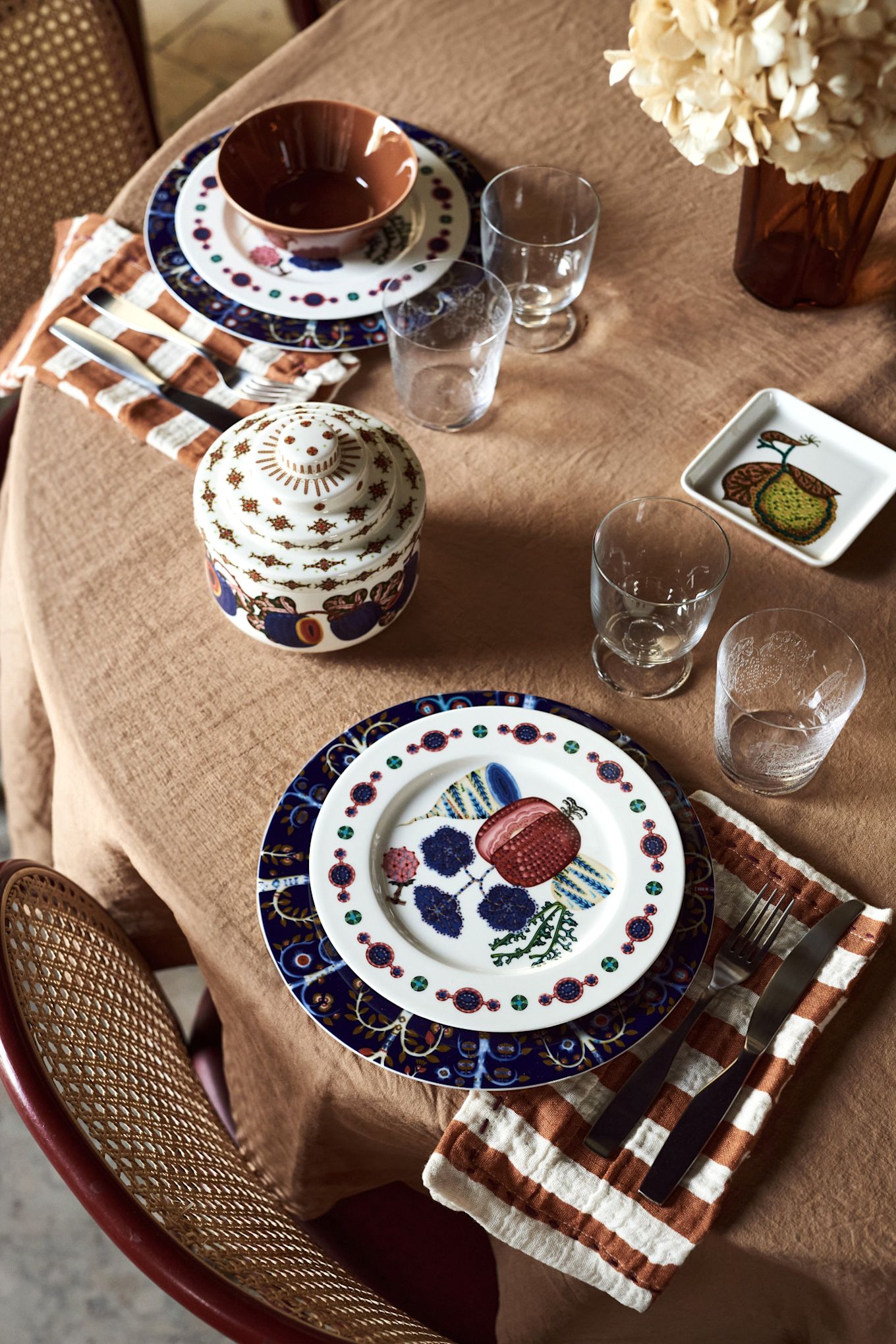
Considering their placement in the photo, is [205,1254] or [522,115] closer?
[205,1254]

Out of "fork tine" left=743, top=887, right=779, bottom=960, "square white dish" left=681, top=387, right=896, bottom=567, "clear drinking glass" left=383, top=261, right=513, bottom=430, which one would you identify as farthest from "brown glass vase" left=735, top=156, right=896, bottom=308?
"fork tine" left=743, top=887, right=779, bottom=960

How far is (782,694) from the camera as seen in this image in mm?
837

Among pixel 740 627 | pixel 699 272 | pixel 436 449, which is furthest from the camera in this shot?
pixel 699 272

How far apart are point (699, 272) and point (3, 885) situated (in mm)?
791

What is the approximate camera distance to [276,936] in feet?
2.28

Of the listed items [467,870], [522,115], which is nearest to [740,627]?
[467,870]

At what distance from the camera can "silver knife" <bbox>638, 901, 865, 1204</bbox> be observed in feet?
2.08

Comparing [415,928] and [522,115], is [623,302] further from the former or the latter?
[415,928]

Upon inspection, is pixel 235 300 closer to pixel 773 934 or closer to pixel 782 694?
pixel 782 694

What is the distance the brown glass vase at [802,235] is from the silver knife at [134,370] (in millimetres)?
474

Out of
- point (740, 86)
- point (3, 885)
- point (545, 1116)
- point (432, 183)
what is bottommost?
point (545, 1116)

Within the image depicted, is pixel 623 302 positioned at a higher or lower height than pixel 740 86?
lower

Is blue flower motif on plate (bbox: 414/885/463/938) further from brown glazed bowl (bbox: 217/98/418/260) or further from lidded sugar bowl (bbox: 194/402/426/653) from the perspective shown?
brown glazed bowl (bbox: 217/98/418/260)

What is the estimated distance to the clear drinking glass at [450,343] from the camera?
3.11 ft
